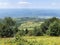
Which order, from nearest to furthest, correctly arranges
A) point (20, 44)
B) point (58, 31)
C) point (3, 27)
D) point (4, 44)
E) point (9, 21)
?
point (20, 44) → point (4, 44) → point (58, 31) → point (3, 27) → point (9, 21)

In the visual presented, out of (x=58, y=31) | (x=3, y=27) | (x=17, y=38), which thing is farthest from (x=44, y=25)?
(x=17, y=38)

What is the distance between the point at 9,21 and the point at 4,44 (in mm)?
46357

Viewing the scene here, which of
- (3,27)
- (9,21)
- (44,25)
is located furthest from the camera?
(9,21)

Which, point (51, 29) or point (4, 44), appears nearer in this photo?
point (4, 44)

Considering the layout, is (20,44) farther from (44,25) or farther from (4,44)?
(44,25)

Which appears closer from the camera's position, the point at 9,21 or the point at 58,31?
the point at 58,31

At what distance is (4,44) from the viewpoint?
55.9ft

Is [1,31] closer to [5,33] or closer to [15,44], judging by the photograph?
[5,33]

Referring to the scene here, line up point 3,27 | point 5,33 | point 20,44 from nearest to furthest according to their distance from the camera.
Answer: point 20,44 < point 5,33 < point 3,27

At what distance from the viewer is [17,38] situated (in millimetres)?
18188

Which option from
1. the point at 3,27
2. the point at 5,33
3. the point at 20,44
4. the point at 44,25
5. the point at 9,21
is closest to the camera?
the point at 20,44

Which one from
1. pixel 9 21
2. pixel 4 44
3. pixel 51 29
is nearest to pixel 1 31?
pixel 51 29

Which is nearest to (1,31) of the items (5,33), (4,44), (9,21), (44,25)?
(5,33)

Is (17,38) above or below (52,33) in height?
above
